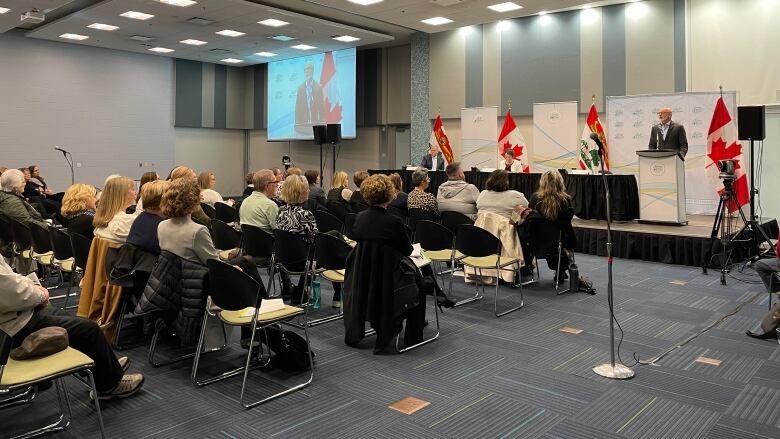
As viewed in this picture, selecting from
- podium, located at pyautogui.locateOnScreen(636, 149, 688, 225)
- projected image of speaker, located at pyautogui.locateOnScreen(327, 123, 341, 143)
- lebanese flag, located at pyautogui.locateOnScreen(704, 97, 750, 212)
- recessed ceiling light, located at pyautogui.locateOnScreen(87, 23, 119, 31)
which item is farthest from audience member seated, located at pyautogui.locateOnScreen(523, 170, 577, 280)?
recessed ceiling light, located at pyautogui.locateOnScreen(87, 23, 119, 31)

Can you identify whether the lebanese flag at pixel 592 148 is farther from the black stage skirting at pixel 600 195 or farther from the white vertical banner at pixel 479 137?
the white vertical banner at pixel 479 137

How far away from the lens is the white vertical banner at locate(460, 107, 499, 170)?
12164 millimetres

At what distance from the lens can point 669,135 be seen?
839 cm

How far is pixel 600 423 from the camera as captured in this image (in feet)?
9.79

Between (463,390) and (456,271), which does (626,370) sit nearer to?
(463,390)

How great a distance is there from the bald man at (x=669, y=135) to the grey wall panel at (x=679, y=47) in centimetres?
227

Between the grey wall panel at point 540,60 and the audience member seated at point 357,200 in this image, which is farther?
the grey wall panel at point 540,60

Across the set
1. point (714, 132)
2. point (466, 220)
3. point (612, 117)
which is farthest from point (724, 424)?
point (612, 117)

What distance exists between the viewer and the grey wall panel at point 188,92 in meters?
16.8

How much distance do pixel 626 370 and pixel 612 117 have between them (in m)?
7.94

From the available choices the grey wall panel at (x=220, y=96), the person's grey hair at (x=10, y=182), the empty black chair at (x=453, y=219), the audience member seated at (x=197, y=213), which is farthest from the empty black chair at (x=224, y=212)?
the grey wall panel at (x=220, y=96)

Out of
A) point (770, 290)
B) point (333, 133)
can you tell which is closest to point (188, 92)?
point (333, 133)

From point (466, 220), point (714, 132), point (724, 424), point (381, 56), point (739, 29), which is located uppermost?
point (381, 56)

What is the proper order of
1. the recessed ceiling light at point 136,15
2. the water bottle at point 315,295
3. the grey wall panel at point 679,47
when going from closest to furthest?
the water bottle at point 315,295 → the grey wall panel at point 679,47 → the recessed ceiling light at point 136,15
